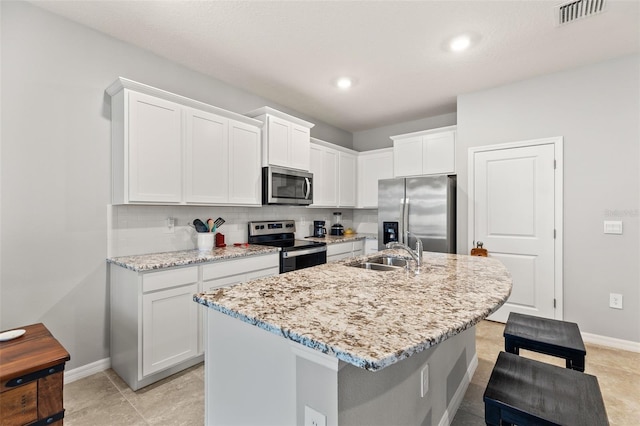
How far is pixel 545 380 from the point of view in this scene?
1.22m

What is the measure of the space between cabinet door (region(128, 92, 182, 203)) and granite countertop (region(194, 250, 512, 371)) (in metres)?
1.53

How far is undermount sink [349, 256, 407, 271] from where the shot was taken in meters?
2.10

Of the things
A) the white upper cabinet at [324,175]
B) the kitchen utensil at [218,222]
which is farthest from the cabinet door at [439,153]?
the kitchen utensil at [218,222]

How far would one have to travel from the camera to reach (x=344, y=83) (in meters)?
3.40

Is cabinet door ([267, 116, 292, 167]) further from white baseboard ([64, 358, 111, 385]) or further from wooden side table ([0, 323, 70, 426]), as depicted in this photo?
wooden side table ([0, 323, 70, 426])

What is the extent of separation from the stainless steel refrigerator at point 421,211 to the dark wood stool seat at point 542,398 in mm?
2161

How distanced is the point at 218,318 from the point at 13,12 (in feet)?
8.46

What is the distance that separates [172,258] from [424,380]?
2.01 metres

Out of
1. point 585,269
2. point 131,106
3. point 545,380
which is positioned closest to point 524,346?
point 545,380

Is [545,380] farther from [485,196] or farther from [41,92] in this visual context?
[41,92]

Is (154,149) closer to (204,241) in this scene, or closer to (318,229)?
(204,241)

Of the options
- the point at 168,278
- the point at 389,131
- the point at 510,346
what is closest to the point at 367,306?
the point at 510,346

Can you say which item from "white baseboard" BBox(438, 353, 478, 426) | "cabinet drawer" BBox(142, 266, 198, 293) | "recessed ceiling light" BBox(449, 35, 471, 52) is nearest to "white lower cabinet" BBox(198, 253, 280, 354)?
"cabinet drawer" BBox(142, 266, 198, 293)

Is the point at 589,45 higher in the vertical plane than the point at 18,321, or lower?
higher
